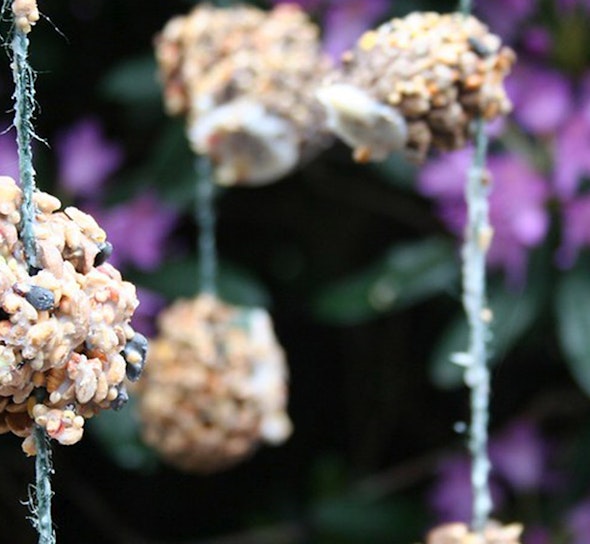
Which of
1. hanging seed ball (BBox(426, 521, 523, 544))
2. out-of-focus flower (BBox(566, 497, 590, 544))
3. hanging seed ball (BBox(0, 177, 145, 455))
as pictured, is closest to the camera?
hanging seed ball (BBox(0, 177, 145, 455))

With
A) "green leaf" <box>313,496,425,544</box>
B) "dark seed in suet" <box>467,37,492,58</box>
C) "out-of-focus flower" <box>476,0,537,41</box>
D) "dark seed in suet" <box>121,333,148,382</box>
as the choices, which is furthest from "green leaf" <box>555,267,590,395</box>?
"dark seed in suet" <box>121,333,148,382</box>

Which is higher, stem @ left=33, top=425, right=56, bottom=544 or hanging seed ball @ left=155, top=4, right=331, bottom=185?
hanging seed ball @ left=155, top=4, right=331, bottom=185

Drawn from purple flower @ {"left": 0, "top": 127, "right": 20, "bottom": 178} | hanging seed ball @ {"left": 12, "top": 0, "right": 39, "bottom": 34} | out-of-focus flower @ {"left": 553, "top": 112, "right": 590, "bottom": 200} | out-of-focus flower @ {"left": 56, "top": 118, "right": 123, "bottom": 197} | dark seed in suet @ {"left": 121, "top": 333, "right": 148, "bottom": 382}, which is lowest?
dark seed in suet @ {"left": 121, "top": 333, "right": 148, "bottom": 382}

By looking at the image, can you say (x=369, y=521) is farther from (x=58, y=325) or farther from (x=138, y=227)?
(x=58, y=325)

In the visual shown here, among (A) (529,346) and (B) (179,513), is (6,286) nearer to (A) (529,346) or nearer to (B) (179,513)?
(A) (529,346)

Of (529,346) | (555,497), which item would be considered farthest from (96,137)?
(555,497)

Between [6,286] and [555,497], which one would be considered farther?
[555,497]

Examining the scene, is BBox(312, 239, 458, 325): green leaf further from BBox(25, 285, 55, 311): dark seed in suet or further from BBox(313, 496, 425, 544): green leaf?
BBox(25, 285, 55, 311): dark seed in suet
